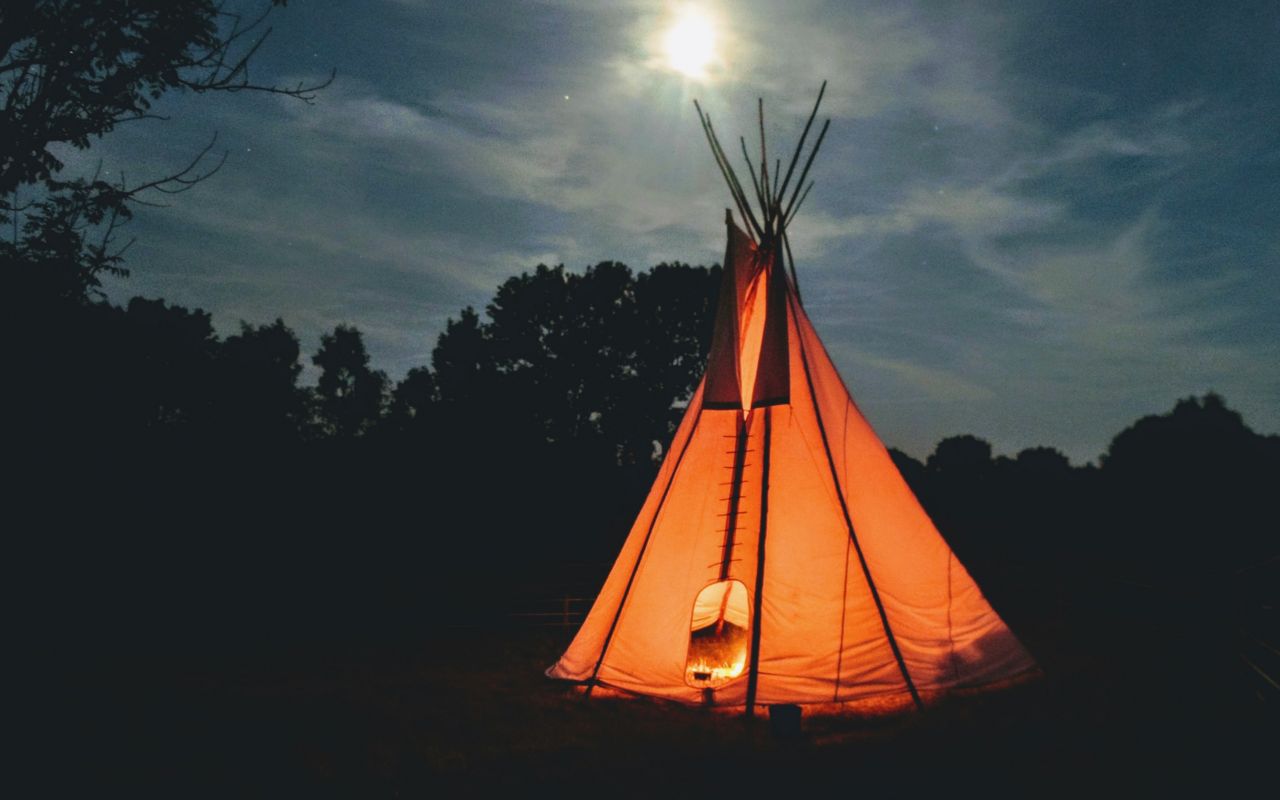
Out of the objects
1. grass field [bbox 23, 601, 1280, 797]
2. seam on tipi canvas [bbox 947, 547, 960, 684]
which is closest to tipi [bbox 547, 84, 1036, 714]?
seam on tipi canvas [bbox 947, 547, 960, 684]

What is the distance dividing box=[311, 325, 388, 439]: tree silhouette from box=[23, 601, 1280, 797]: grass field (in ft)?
120

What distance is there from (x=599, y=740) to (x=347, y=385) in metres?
41.3

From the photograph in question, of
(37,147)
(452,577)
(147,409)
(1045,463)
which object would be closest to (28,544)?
(147,409)

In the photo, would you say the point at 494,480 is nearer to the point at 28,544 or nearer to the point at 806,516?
the point at 28,544

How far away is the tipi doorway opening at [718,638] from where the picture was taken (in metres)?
6.31

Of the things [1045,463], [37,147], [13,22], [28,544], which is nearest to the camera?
[13,22]

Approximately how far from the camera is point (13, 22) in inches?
155

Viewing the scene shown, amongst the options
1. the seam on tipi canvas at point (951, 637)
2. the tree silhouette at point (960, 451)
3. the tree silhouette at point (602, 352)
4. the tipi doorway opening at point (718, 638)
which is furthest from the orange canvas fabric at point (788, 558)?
the tree silhouette at point (960, 451)

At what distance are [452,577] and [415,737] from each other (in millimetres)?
6798

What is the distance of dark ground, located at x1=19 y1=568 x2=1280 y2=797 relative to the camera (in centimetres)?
410

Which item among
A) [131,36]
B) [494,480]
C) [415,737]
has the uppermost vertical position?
[131,36]

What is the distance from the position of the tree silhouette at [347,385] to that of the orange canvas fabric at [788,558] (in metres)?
38.5

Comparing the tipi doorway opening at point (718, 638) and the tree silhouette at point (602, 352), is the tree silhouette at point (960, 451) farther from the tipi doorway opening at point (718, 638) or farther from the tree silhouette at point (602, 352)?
the tipi doorway opening at point (718, 638)

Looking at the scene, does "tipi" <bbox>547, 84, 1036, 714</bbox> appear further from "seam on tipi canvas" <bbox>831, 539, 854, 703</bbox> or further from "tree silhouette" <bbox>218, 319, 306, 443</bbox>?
"tree silhouette" <bbox>218, 319, 306, 443</bbox>
